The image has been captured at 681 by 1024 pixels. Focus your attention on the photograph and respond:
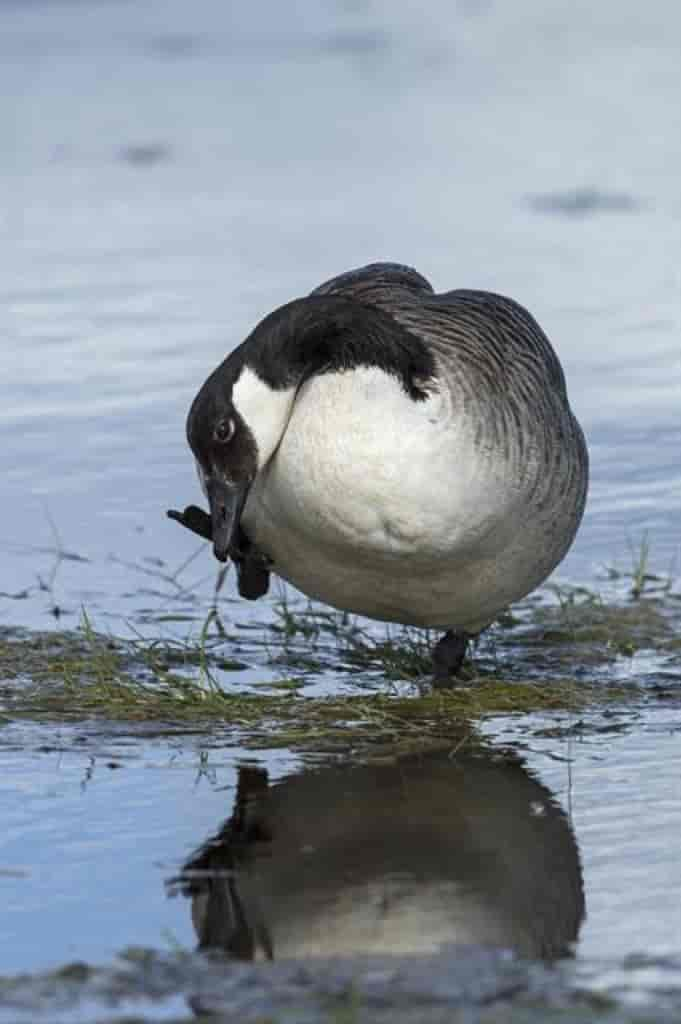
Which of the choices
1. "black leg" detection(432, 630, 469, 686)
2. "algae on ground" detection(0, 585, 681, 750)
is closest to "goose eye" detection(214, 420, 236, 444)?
"algae on ground" detection(0, 585, 681, 750)

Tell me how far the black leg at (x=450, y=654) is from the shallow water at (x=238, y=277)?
0.51m

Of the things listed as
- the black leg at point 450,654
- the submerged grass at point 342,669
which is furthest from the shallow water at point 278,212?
the black leg at point 450,654

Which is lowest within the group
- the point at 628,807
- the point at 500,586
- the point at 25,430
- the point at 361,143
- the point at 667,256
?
the point at 628,807

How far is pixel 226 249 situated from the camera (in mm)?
12648

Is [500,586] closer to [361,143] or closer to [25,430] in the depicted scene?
[25,430]

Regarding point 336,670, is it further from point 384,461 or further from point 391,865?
point 391,865

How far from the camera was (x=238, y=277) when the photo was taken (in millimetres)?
12094

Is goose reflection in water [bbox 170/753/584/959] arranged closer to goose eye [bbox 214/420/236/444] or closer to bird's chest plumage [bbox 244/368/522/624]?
bird's chest plumage [bbox 244/368/522/624]

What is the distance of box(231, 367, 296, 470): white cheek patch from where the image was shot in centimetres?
668

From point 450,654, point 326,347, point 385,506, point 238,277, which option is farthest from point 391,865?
point 238,277

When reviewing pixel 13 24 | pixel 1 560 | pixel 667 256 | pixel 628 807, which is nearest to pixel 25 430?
pixel 1 560

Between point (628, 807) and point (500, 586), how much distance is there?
1405 mm

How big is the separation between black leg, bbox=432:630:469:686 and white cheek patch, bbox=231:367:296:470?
1177mm

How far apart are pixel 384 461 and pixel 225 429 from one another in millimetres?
428
